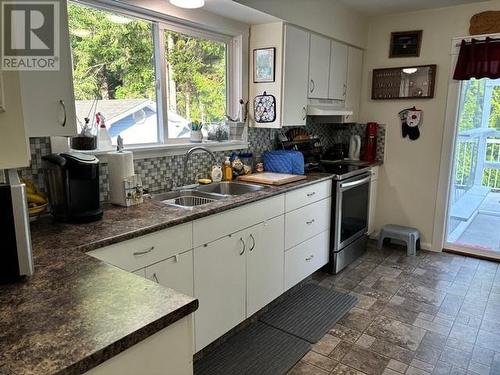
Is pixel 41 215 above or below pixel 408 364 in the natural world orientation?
above

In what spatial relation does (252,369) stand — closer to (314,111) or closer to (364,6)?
(314,111)

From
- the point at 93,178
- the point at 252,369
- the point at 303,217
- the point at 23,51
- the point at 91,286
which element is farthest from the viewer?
the point at 303,217

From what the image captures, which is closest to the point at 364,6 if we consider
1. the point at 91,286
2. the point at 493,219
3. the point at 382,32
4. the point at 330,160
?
the point at 382,32

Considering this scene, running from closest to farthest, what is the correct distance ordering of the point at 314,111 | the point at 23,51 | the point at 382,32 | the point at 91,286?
the point at 91,286, the point at 23,51, the point at 314,111, the point at 382,32

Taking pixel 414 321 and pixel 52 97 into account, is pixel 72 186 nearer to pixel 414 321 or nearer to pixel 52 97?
pixel 52 97

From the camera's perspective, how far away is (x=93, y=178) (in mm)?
1763

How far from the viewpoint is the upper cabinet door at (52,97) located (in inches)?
58.8

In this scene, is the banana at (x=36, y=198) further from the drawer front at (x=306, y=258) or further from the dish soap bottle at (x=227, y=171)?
the drawer front at (x=306, y=258)

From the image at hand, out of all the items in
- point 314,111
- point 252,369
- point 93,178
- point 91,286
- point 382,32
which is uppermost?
point 382,32

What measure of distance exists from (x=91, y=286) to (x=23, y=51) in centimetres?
101

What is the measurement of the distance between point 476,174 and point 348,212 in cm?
206

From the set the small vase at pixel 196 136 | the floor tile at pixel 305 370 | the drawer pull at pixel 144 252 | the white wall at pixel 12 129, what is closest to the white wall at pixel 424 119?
the small vase at pixel 196 136

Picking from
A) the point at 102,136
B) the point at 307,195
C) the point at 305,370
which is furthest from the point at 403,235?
the point at 102,136

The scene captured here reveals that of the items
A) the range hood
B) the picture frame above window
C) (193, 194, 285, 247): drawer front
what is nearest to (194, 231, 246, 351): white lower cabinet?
(193, 194, 285, 247): drawer front
